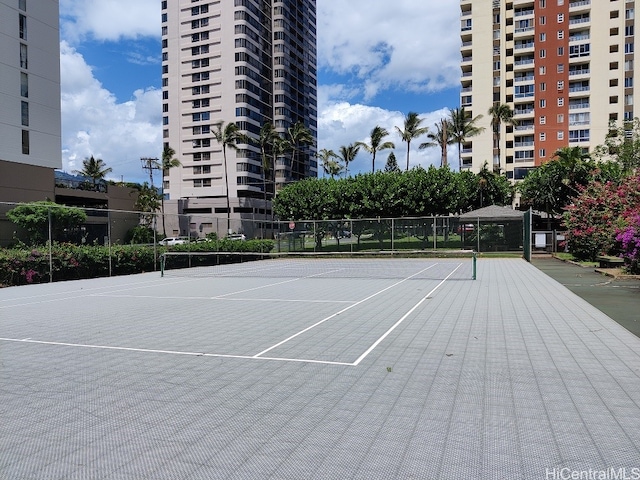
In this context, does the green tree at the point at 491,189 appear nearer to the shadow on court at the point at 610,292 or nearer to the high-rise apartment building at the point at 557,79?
the shadow on court at the point at 610,292

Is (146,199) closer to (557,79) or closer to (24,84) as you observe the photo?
(24,84)

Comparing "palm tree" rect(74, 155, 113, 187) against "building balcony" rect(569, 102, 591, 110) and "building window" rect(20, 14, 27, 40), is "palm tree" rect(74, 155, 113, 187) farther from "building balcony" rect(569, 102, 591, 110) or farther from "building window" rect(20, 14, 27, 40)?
"building balcony" rect(569, 102, 591, 110)

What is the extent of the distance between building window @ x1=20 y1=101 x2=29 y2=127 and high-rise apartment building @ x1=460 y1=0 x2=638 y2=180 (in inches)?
2634

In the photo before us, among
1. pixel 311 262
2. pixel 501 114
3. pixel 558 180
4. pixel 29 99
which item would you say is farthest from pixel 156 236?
pixel 501 114

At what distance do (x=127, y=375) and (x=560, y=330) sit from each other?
728cm

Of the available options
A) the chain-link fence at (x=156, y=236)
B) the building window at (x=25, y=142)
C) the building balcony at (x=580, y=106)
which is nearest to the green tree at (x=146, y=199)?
the building window at (x=25, y=142)

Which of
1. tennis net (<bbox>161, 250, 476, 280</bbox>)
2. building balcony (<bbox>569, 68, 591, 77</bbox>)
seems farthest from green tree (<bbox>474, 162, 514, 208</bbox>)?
building balcony (<bbox>569, 68, 591, 77</bbox>)

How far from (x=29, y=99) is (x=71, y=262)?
1539 inches

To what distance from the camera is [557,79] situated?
81375 mm

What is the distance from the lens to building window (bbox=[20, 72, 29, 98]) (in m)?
50.4

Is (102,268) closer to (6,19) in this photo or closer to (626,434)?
(626,434)

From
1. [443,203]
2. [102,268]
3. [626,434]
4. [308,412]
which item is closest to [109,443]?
[308,412]

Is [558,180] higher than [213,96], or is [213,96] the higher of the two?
[213,96]

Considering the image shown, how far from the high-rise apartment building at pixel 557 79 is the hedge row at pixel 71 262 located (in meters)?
71.5
